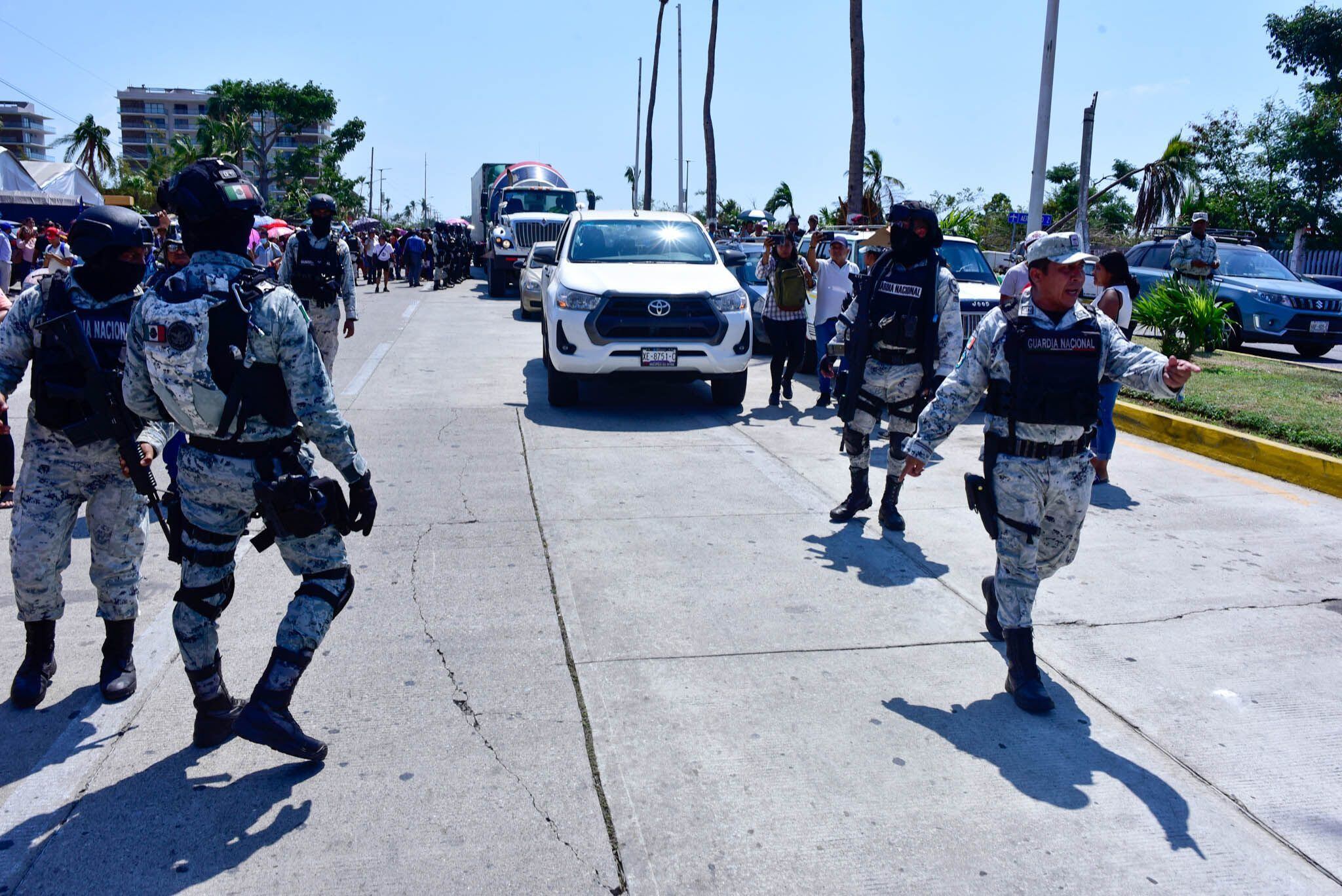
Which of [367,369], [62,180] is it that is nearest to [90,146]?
[62,180]

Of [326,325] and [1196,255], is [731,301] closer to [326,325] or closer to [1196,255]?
[326,325]

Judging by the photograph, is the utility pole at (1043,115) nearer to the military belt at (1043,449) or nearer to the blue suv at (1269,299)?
the blue suv at (1269,299)

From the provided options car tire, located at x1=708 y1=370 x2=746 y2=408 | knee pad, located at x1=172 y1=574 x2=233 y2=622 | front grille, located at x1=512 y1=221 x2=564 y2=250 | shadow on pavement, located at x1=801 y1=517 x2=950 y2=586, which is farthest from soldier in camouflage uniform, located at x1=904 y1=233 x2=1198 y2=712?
front grille, located at x1=512 y1=221 x2=564 y2=250

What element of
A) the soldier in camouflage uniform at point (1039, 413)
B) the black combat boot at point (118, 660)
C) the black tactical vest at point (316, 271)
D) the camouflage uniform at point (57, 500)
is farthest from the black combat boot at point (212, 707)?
the black tactical vest at point (316, 271)

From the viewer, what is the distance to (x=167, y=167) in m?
63.3

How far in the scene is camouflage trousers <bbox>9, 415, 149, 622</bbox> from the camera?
12.6 ft

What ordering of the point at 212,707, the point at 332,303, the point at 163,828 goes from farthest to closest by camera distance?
the point at 332,303 < the point at 212,707 < the point at 163,828

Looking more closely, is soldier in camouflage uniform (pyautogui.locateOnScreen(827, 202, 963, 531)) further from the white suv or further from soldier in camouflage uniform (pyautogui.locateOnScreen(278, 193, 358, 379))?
soldier in camouflage uniform (pyautogui.locateOnScreen(278, 193, 358, 379))

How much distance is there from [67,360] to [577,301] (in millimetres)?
6113

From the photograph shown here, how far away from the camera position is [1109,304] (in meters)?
7.21

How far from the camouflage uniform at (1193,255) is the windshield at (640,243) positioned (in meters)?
8.06

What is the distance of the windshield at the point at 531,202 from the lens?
28.5m

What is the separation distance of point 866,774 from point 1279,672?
2.06 meters

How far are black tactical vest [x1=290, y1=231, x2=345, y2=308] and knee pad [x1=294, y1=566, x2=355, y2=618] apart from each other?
581cm
